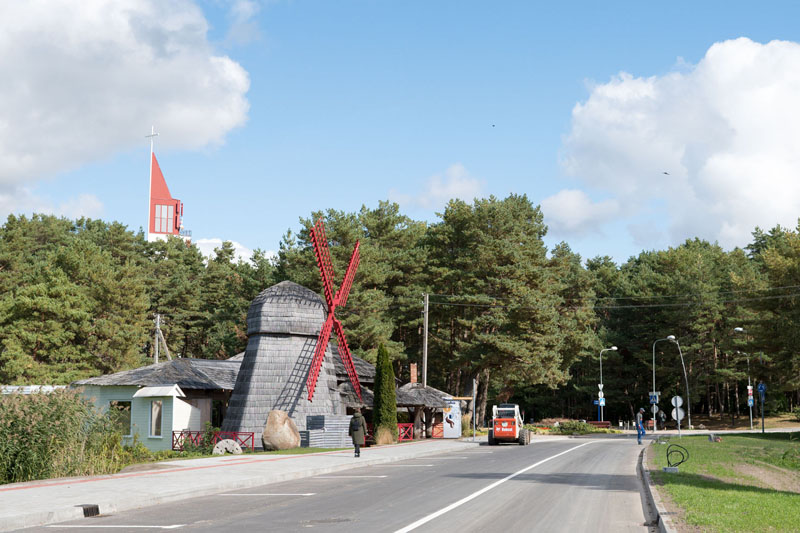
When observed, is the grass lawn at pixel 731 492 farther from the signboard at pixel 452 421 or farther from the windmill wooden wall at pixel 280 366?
the signboard at pixel 452 421

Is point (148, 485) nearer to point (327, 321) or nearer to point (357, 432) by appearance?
point (357, 432)

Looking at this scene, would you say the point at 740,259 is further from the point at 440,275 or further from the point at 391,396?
the point at 391,396

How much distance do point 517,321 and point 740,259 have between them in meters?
45.2

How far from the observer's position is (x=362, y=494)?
52.1ft

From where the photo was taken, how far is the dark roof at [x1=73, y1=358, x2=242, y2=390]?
36219mm

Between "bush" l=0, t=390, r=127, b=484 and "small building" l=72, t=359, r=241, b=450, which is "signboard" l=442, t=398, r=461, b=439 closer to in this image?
"small building" l=72, t=359, r=241, b=450

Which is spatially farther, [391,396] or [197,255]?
[197,255]

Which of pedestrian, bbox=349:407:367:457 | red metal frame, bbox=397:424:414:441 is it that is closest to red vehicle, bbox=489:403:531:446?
red metal frame, bbox=397:424:414:441

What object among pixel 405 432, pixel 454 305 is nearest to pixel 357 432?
pixel 405 432

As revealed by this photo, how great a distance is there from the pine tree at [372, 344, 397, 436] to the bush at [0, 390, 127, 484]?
18551 mm

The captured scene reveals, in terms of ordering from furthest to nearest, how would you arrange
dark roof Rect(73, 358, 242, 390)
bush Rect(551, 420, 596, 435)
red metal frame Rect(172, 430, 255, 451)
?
bush Rect(551, 420, 596, 435) < dark roof Rect(73, 358, 242, 390) < red metal frame Rect(172, 430, 255, 451)

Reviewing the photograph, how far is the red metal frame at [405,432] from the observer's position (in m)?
43.2

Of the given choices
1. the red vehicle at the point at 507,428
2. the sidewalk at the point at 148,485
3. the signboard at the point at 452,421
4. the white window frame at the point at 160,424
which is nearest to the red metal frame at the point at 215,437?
the white window frame at the point at 160,424

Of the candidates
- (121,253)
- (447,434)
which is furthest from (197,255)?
(447,434)
